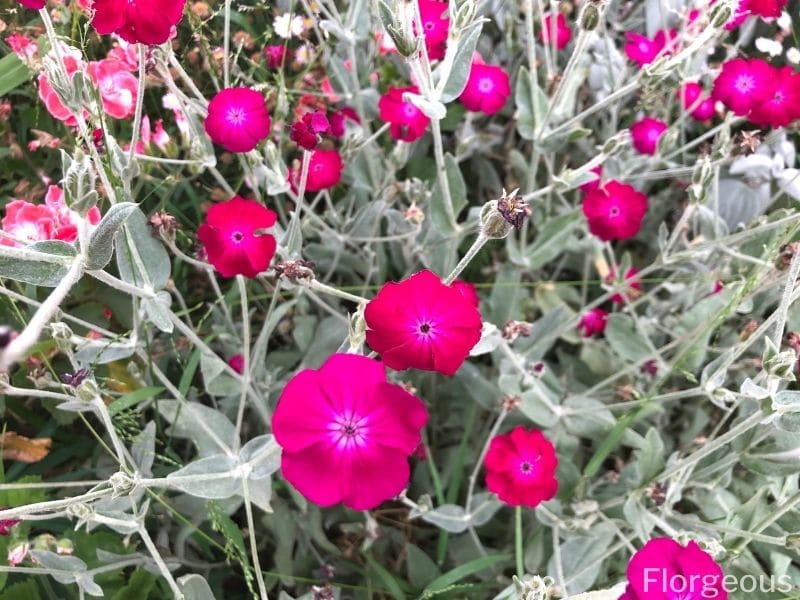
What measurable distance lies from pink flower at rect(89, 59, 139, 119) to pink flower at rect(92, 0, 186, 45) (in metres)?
0.38

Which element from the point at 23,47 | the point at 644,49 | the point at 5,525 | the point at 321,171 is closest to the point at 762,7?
the point at 644,49

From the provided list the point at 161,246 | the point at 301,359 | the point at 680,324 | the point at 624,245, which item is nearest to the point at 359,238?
the point at 301,359

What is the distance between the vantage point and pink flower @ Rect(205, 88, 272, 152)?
35.6 inches

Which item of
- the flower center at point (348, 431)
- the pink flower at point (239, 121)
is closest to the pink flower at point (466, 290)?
the flower center at point (348, 431)

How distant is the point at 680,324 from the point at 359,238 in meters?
0.66

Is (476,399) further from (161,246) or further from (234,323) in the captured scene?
(161,246)

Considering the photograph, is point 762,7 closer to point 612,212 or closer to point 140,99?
point 612,212

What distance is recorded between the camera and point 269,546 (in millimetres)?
1332

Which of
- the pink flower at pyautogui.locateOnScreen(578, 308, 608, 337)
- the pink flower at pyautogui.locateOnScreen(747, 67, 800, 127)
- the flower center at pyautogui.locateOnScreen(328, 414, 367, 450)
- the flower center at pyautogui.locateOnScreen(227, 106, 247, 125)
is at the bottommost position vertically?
the pink flower at pyautogui.locateOnScreen(578, 308, 608, 337)

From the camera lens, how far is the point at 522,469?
1.01 m

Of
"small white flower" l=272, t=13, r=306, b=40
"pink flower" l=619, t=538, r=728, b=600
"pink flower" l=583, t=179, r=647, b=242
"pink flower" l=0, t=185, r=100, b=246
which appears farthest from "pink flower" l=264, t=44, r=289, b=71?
"pink flower" l=619, t=538, r=728, b=600

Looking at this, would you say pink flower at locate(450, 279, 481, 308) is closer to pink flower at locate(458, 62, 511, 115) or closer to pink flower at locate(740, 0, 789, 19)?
pink flower at locate(458, 62, 511, 115)

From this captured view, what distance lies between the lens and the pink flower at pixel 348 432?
28.5 inches

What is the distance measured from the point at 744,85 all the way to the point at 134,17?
2.94ft
